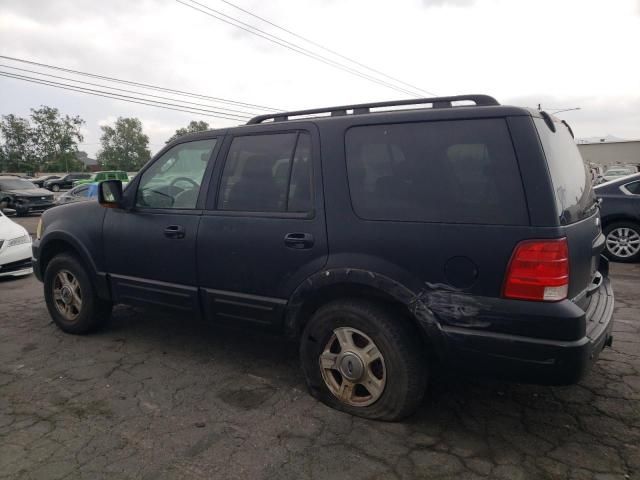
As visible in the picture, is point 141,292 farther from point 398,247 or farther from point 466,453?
point 466,453

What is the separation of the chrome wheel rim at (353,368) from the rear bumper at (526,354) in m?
0.48

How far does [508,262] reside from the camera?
2326mm

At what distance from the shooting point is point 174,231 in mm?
3510

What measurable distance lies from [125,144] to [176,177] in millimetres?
96328

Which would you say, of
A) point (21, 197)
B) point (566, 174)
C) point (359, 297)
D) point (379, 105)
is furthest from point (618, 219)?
point (21, 197)

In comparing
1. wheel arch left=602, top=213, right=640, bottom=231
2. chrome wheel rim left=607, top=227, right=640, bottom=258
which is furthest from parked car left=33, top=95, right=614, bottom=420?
chrome wheel rim left=607, top=227, right=640, bottom=258

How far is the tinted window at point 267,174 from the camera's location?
3.04 meters

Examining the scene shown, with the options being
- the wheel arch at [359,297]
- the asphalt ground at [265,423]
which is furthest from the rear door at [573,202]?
the asphalt ground at [265,423]

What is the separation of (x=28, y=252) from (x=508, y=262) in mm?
7188

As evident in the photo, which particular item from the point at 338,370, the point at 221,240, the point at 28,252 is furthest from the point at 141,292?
the point at 28,252

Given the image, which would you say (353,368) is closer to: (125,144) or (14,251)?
(14,251)

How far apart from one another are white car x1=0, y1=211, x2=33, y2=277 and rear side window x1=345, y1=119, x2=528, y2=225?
20.3 ft

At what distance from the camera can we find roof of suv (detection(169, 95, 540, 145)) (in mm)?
2483

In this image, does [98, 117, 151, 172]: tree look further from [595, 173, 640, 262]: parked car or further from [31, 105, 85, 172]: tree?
[595, 173, 640, 262]: parked car
